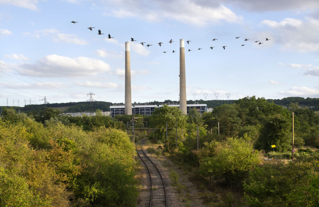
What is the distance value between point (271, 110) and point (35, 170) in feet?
242

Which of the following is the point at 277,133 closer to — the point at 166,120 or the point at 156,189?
the point at 166,120

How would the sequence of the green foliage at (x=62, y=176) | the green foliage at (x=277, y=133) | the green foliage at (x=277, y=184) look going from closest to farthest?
the green foliage at (x=62, y=176) → the green foliage at (x=277, y=184) → the green foliage at (x=277, y=133)

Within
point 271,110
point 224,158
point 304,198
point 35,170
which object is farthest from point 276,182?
point 271,110

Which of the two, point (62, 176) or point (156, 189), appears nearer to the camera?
point (62, 176)

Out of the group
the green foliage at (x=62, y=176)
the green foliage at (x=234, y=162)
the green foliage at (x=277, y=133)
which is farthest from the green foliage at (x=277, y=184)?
the green foliage at (x=277, y=133)

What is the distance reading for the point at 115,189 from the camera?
19.7m

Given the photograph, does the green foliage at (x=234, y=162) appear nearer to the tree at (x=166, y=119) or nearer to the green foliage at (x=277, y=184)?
the green foliage at (x=277, y=184)

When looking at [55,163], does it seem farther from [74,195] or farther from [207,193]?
[207,193]

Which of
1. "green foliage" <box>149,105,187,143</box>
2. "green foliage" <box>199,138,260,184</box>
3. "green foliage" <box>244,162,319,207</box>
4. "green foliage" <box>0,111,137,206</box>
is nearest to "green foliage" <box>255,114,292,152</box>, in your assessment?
"green foliage" <box>149,105,187,143</box>

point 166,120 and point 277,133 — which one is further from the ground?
point 166,120

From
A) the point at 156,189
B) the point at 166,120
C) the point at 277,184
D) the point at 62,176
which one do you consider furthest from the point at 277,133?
the point at 62,176

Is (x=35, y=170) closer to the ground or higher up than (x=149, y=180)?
higher up

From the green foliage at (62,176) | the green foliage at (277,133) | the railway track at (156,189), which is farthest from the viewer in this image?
the green foliage at (277,133)

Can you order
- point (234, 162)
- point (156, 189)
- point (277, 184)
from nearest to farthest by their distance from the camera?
point (277, 184) → point (234, 162) → point (156, 189)
